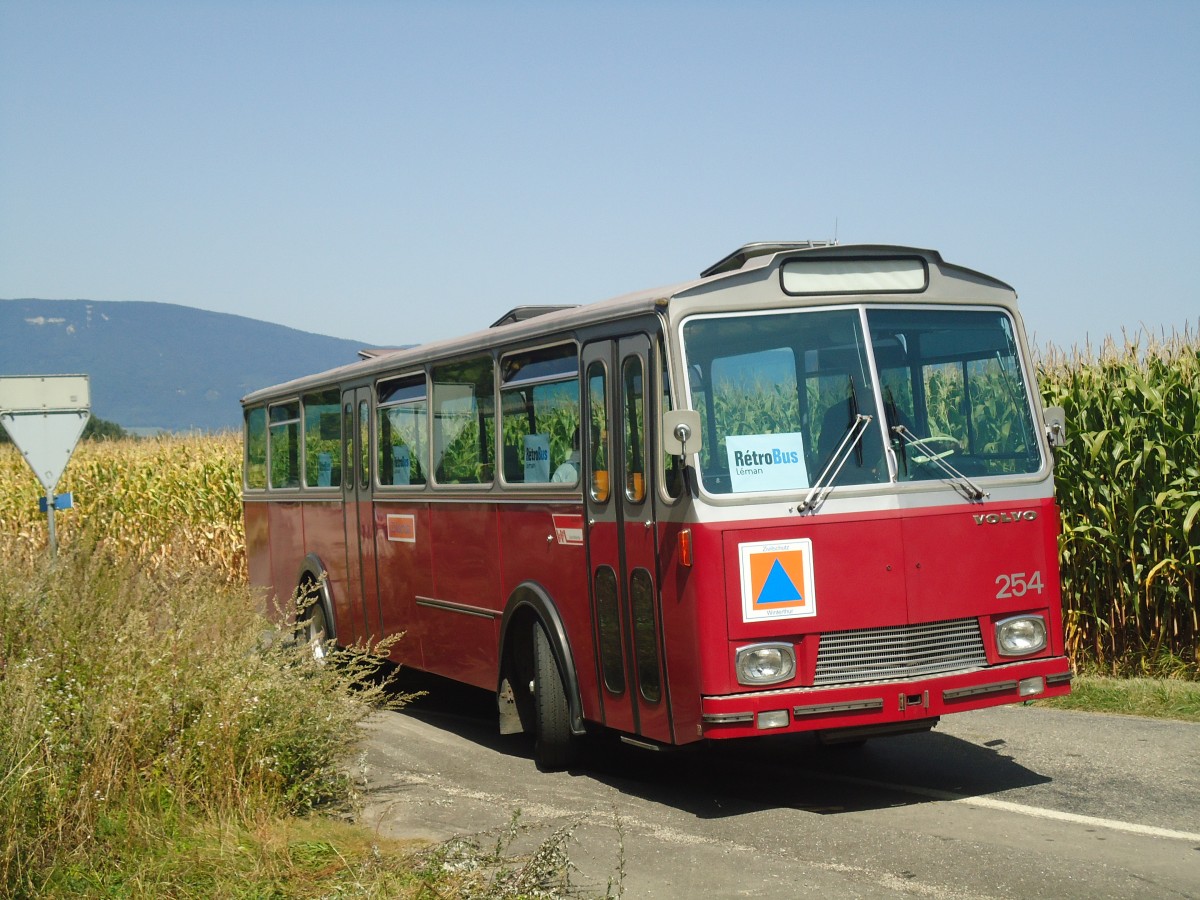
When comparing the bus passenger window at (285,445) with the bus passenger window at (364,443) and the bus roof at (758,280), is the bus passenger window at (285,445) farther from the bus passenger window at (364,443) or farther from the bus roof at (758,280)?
the bus roof at (758,280)

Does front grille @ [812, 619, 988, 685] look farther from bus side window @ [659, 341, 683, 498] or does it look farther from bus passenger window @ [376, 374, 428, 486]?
bus passenger window @ [376, 374, 428, 486]

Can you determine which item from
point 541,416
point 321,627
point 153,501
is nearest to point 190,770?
point 541,416

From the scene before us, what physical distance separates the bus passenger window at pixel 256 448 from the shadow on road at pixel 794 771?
6.71 m

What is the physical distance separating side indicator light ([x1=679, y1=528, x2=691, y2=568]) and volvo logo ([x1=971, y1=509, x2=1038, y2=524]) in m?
1.61

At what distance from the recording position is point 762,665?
7.74 m

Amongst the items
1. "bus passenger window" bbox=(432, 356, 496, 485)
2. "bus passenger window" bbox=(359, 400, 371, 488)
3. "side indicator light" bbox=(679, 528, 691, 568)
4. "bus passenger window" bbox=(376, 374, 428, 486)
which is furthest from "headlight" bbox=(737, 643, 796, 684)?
"bus passenger window" bbox=(359, 400, 371, 488)

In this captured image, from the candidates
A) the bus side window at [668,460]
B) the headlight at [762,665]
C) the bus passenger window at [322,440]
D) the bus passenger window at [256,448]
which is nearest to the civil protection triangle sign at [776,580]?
the headlight at [762,665]

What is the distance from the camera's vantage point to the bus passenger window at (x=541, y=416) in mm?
9359

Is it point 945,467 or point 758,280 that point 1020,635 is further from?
point 758,280

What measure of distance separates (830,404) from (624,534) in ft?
4.72

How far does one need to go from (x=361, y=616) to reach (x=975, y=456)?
22.6 feet

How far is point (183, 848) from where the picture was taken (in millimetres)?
6680

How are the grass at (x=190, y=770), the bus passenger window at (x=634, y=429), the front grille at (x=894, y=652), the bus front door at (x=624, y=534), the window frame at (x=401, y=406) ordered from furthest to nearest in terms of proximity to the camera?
the window frame at (x=401, y=406), the bus passenger window at (x=634, y=429), the bus front door at (x=624, y=534), the front grille at (x=894, y=652), the grass at (x=190, y=770)

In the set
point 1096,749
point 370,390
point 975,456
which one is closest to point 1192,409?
point 1096,749
